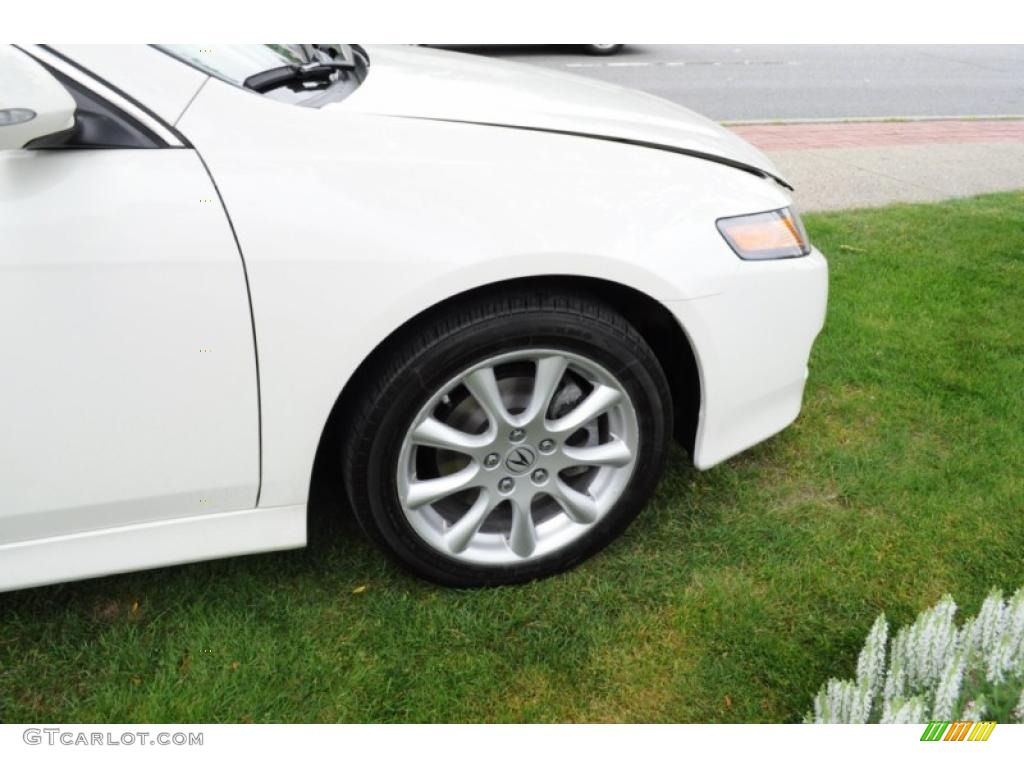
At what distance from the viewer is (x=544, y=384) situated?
6.68 feet

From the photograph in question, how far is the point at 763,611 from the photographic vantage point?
2197 millimetres

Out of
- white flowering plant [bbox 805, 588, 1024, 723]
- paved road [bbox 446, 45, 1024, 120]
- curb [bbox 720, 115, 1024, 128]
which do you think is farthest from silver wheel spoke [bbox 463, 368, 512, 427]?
→ paved road [bbox 446, 45, 1024, 120]

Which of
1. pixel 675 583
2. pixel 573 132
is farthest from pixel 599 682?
pixel 573 132

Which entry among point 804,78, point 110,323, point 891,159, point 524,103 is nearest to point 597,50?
point 804,78

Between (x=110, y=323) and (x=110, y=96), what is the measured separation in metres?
0.43

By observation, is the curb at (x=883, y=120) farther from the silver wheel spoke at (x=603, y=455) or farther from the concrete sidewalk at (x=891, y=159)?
the silver wheel spoke at (x=603, y=455)

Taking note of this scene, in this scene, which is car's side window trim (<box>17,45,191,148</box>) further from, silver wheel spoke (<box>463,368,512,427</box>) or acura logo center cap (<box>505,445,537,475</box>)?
acura logo center cap (<box>505,445,537,475</box>)

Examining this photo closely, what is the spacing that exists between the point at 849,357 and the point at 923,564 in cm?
124

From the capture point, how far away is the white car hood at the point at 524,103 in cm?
201

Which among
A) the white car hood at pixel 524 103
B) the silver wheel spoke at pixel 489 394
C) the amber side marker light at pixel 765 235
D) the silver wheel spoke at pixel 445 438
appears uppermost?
the white car hood at pixel 524 103

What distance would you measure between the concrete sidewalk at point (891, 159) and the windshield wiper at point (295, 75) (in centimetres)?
381

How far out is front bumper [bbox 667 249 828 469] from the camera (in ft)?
6.89

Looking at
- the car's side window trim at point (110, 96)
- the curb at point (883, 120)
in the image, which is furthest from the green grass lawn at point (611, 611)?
the curb at point (883, 120)

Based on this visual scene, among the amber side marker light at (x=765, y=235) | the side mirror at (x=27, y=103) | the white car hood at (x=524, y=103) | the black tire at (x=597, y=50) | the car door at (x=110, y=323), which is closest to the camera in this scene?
the side mirror at (x=27, y=103)
